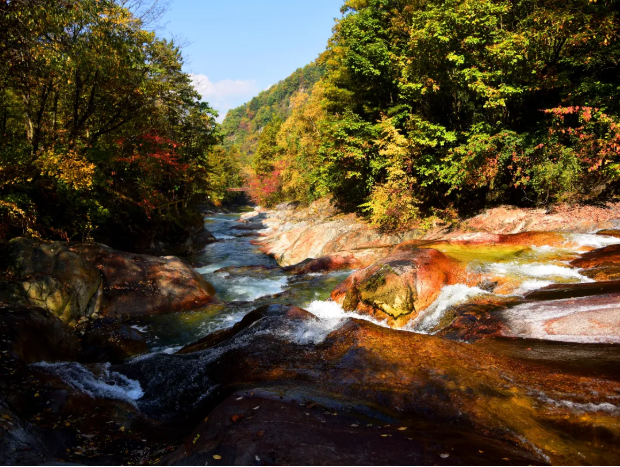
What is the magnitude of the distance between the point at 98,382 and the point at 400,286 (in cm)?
690

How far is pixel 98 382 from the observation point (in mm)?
5418

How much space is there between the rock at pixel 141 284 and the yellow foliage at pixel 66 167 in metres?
2.50

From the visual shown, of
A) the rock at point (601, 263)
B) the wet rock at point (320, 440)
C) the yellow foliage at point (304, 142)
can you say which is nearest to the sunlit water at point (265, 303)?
the rock at point (601, 263)

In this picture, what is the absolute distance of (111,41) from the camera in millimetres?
10617

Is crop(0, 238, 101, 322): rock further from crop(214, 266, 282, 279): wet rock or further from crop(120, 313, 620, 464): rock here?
crop(214, 266, 282, 279): wet rock

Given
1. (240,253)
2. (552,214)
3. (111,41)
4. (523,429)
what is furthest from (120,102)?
(552,214)

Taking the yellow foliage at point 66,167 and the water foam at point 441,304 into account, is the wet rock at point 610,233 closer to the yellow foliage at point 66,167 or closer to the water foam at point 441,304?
the water foam at point 441,304

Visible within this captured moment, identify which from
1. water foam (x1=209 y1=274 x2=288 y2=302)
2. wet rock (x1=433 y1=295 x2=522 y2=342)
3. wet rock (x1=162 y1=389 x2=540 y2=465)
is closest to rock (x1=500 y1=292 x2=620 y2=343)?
wet rock (x1=433 y1=295 x2=522 y2=342)

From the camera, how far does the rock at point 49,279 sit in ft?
26.3

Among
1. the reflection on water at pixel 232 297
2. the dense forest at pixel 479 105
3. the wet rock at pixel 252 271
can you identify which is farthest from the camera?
the wet rock at pixel 252 271

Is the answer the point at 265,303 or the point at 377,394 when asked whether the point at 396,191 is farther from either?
the point at 377,394

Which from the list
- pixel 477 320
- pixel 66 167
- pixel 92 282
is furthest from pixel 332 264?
pixel 66 167

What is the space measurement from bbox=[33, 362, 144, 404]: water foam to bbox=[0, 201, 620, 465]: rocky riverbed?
40 mm

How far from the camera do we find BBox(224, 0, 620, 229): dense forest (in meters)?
12.2
